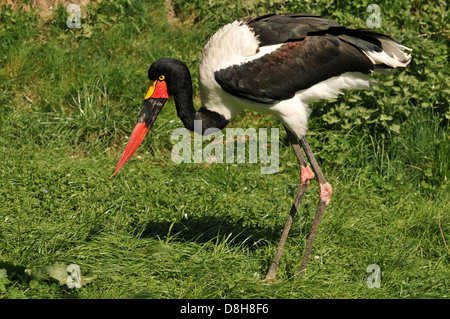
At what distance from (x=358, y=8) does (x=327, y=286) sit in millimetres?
2875

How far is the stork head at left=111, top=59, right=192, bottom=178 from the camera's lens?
4.17m

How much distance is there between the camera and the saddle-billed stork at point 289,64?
3.95 m

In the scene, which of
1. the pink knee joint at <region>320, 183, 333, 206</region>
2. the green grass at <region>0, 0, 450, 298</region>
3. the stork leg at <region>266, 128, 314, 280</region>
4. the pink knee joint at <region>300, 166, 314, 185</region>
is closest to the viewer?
the green grass at <region>0, 0, 450, 298</region>

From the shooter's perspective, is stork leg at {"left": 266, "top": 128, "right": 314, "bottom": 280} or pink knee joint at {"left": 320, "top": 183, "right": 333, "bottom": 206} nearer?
stork leg at {"left": 266, "top": 128, "right": 314, "bottom": 280}

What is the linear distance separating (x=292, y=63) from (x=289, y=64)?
21 mm

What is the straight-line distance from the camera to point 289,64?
3.96 meters

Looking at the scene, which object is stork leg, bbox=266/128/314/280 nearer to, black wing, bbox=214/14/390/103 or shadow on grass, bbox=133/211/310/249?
shadow on grass, bbox=133/211/310/249

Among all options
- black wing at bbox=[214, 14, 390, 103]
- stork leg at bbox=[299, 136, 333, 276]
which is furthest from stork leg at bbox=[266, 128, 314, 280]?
black wing at bbox=[214, 14, 390, 103]

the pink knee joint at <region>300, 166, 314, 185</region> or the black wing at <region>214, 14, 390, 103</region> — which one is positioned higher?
the black wing at <region>214, 14, 390, 103</region>

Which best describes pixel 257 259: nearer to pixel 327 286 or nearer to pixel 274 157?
pixel 327 286

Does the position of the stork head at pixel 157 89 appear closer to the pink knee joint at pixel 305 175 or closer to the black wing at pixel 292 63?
the black wing at pixel 292 63

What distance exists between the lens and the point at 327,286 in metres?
3.81

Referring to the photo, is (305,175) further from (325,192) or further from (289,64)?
(289,64)

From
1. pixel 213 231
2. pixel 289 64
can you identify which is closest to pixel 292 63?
pixel 289 64
